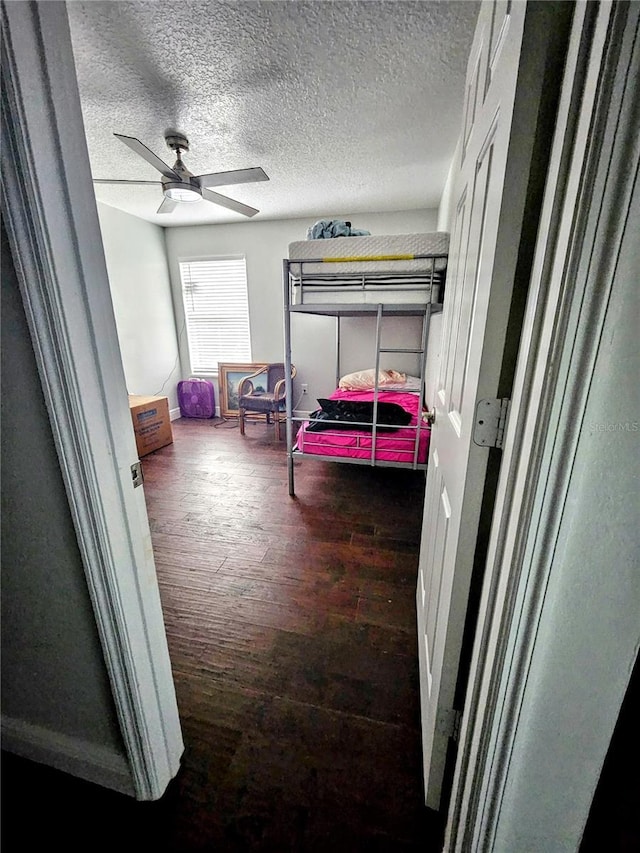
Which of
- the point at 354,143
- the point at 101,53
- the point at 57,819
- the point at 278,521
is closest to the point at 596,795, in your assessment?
the point at 57,819

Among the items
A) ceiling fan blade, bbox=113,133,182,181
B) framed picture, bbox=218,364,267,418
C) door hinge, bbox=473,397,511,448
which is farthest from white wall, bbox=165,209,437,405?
door hinge, bbox=473,397,511,448

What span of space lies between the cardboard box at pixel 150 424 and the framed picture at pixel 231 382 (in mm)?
1034

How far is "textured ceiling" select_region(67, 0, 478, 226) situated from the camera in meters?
1.37

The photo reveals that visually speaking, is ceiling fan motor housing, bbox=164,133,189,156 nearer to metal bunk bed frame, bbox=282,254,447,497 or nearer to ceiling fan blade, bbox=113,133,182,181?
ceiling fan blade, bbox=113,133,182,181

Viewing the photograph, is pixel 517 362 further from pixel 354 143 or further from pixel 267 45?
pixel 354 143

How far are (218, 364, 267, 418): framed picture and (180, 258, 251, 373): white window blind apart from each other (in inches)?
8.5

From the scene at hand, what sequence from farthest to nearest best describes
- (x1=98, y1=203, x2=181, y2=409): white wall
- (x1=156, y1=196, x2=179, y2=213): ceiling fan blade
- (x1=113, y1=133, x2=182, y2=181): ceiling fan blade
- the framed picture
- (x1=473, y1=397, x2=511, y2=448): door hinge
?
the framed picture → (x1=98, y1=203, x2=181, y2=409): white wall → (x1=156, y1=196, x2=179, y2=213): ceiling fan blade → (x1=113, y1=133, x2=182, y2=181): ceiling fan blade → (x1=473, y1=397, x2=511, y2=448): door hinge

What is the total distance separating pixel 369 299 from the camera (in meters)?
2.30

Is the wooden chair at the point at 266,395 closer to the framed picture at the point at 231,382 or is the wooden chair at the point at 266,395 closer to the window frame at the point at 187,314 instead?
the framed picture at the point at 231,382

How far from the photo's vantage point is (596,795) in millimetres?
697

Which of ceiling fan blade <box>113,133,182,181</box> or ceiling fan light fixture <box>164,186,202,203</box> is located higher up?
ceiling fan blade <box>113,133,182,181</box>

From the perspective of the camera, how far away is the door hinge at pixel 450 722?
2.88 ft

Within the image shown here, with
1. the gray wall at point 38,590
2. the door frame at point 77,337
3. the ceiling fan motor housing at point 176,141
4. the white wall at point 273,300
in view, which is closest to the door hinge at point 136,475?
the door frame at point 77,337

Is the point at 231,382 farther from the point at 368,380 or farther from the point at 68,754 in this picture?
the point at 68,754
